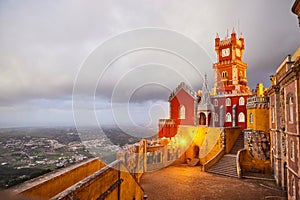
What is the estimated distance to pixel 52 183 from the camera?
739 centimetres

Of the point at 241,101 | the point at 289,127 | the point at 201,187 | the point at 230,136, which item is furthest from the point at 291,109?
the point at 241,101

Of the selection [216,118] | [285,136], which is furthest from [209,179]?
[216,118]

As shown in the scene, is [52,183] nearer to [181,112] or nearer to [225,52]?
[181,112]

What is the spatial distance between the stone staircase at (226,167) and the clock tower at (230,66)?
18.1 meters

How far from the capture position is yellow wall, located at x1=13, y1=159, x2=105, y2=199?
6.39 metres

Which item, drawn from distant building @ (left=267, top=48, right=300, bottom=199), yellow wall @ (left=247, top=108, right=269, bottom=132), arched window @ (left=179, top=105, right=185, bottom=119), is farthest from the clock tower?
distant building @ (left=267, top=48, right=300, bottom=199)

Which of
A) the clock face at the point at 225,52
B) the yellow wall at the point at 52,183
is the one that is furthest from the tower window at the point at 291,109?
the clock face at the point at 225,52

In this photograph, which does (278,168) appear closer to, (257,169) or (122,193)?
(257,169)

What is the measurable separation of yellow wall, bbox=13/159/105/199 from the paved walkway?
701 centimetres

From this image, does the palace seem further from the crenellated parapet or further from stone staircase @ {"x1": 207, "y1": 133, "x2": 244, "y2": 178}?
the crenellated parapet

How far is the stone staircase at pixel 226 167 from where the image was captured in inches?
803

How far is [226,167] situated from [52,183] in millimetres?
18545

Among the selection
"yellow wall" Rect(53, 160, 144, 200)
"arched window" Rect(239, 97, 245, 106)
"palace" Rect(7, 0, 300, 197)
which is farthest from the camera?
"arched window" Rect(239, 97, 245, 106)

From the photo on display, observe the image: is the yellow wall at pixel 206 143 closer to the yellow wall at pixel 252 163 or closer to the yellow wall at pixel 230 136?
the yellow wall at pixel 230 136
